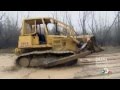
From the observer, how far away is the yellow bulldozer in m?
9.64

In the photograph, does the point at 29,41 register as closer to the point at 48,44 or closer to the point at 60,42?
the point at 48,44

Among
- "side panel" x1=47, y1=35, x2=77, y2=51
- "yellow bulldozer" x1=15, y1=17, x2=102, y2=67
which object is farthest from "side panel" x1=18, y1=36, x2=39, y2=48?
"side panel" x1=47, y1=35, x2=77, y2=51

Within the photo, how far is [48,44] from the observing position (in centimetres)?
1005

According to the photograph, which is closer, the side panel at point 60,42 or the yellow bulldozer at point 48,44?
the yellow bulldozer at point 48,44

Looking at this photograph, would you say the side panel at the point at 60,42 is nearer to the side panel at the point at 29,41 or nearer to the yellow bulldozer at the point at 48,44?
the yellow bulldozer at the point at 48,44

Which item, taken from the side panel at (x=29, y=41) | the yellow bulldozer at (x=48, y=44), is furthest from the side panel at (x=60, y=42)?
the side panel at (x=29, y=41)

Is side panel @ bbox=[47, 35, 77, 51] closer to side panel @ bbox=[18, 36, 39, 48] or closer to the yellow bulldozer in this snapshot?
the yellow bulldozer

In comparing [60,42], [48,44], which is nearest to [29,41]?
[48,44]

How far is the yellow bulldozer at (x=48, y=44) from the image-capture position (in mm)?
9641
